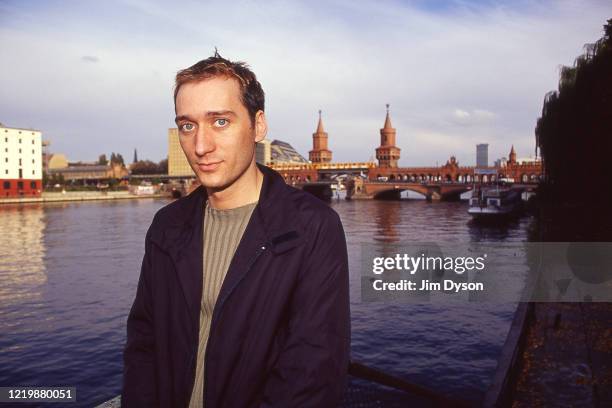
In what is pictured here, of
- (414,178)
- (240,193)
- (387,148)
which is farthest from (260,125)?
(387,148)

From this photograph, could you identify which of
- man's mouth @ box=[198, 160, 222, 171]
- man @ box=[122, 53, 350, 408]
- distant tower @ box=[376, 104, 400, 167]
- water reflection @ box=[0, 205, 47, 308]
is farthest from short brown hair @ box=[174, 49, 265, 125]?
distant tower @ box=[376, 104, 400, 167]

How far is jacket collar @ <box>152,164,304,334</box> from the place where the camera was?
2154mm

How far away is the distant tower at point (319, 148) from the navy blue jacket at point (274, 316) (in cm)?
14580

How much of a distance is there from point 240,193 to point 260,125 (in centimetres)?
34

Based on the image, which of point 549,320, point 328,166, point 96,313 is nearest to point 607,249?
point 549,320

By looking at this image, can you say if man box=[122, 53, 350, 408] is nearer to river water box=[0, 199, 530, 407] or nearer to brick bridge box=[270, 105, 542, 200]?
river water box=[0, 199, 530, 407]

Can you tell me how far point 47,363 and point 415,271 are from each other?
16463 mm

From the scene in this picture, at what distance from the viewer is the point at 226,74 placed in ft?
7.25

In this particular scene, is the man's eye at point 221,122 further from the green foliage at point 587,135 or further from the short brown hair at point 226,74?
the green foliage at point 587,135

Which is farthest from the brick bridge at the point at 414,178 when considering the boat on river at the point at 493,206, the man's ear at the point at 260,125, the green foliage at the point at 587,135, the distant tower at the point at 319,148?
the man's ear at the point at 260,125

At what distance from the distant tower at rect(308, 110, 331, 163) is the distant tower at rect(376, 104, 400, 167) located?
731 inches

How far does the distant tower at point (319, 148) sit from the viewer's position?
14788cm

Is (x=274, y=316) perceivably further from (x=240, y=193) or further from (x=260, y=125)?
(x=260, y=125)

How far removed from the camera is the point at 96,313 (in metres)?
15.8
